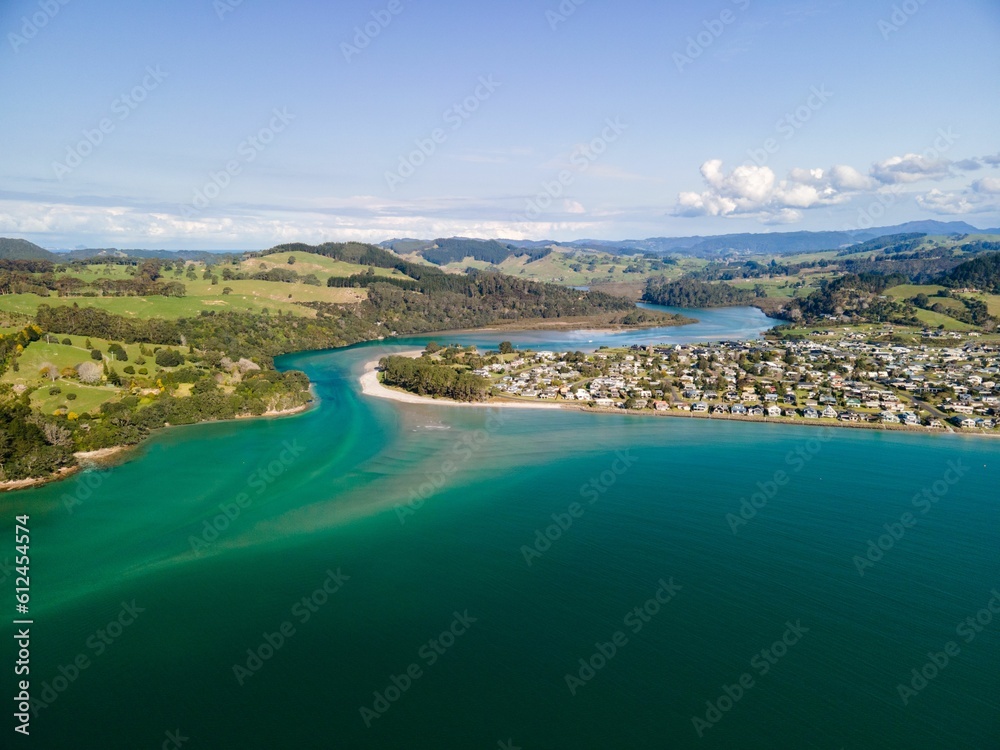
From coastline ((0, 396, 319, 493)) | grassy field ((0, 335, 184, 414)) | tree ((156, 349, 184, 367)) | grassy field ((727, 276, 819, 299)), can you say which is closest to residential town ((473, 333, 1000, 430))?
tree ((156, 349, 184, 367))

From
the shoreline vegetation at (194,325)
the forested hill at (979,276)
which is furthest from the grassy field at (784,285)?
the shoreline vegetation at (194,325)

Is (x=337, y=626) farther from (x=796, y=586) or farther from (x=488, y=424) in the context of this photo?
(x=488, y=424)

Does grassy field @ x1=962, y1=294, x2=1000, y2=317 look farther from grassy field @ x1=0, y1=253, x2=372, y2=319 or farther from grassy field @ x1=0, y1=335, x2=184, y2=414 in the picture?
grassy field @ x1=0, y1=335, x2=184, y2=414

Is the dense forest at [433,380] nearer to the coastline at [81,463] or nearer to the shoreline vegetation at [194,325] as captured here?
the shoreline vegetation at [194,325]

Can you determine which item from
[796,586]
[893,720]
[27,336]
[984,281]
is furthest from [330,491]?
[984,281]

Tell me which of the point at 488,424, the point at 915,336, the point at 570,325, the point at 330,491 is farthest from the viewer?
the point at 570,325
